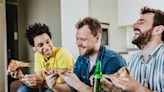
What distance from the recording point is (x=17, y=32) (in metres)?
1.60

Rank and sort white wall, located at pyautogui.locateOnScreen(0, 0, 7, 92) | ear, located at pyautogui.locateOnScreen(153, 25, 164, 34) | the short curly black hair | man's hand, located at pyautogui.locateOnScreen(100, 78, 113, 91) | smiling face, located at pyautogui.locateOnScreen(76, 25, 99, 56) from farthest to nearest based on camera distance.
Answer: white wall, located at pyautogui.locateOnScreen(0, 0, 7, 92), the short curly black hair, smiling face, located at pyautogui.locateOnScreen(76, 25, 99, 56), man's hand, located at pyautogui.locateOnScreen(100, 78, 113, 91), ear, located at pyautogui.locateOnScreen(153, 25, 164, 34)

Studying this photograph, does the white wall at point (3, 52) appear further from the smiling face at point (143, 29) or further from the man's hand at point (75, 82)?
the smiling face at point (143, 29)

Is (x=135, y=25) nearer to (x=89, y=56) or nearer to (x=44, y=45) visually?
(x=89, y=56)

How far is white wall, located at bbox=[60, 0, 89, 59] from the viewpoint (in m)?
1.28

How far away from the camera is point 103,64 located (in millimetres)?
1159

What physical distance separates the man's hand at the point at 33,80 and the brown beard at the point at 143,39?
0.64 meters

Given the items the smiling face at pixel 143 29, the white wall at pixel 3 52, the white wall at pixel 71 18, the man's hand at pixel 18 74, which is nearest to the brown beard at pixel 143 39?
the smiling face at pixel 143 29

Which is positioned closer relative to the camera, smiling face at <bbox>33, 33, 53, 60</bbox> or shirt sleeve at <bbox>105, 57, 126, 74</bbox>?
shirt sleeve at <bbox>105, 57, 126, 74</bbox>

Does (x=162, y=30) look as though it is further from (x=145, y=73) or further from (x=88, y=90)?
A: (x=88, y=90)

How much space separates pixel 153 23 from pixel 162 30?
1.8 inches

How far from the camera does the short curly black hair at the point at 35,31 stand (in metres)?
1.44

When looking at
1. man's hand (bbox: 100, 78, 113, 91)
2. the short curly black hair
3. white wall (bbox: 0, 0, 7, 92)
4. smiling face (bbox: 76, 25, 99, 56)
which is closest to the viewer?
man's hand (bbox: 100, 78, 113, 91)

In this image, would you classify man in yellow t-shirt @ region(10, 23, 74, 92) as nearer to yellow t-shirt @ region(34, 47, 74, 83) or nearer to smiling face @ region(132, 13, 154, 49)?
yellow t-shirt @ region(34, 47, 74, 83)

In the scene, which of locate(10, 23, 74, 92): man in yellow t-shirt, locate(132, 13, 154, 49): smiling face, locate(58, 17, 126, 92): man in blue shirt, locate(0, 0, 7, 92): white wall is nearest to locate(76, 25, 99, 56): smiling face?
locate(58, 17, 126, 92): man in blue shirt
